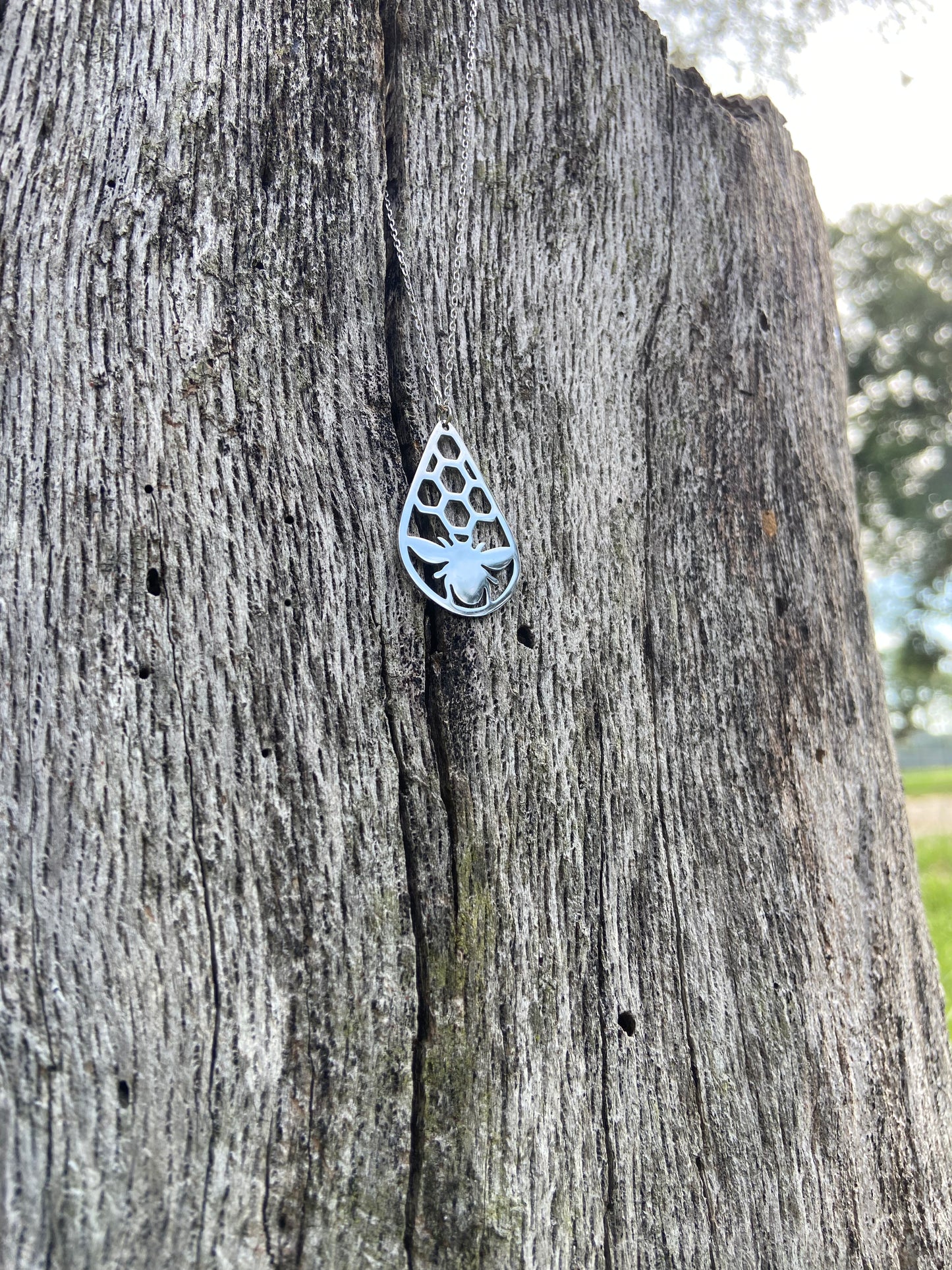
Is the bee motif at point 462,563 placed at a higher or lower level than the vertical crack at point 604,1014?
higher

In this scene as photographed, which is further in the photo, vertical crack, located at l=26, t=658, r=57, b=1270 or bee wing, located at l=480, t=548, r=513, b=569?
bee wing, located at l=480, t=548, r=513, b=569

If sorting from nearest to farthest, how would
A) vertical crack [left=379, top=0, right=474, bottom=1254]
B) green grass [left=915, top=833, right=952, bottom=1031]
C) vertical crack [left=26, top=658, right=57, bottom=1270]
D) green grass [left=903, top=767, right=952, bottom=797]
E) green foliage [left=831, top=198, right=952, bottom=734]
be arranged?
1. vertical crack [left=26, top=658, right=57, bottom=1270]
2. vertical crack [left=379, top=0, right=474, bottom=1254]
3. green grass [left=915, top=833, right=952, bottom=1031]
4. green foliage [left=831, top=198, right=952, bottom=734]
5. green grass [left=903, top=767, right=952, bottom=797]

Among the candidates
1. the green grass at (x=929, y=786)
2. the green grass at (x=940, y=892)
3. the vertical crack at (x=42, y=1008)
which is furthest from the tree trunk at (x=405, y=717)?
the green grass at (x=929, y=786)

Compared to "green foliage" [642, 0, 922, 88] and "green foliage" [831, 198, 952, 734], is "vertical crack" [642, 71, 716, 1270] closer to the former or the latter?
"green foliage" [642, 0, 922, 88]

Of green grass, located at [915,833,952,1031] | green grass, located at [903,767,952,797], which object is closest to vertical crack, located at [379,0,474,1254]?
green grass, located at [915,833,952,1031]

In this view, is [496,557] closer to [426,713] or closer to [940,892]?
[426,713]

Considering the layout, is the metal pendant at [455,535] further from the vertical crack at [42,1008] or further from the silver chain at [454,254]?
the vertical crack at [42,1008]

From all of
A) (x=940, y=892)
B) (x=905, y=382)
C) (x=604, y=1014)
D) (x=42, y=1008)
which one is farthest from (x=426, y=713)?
(x=905, y=382)
